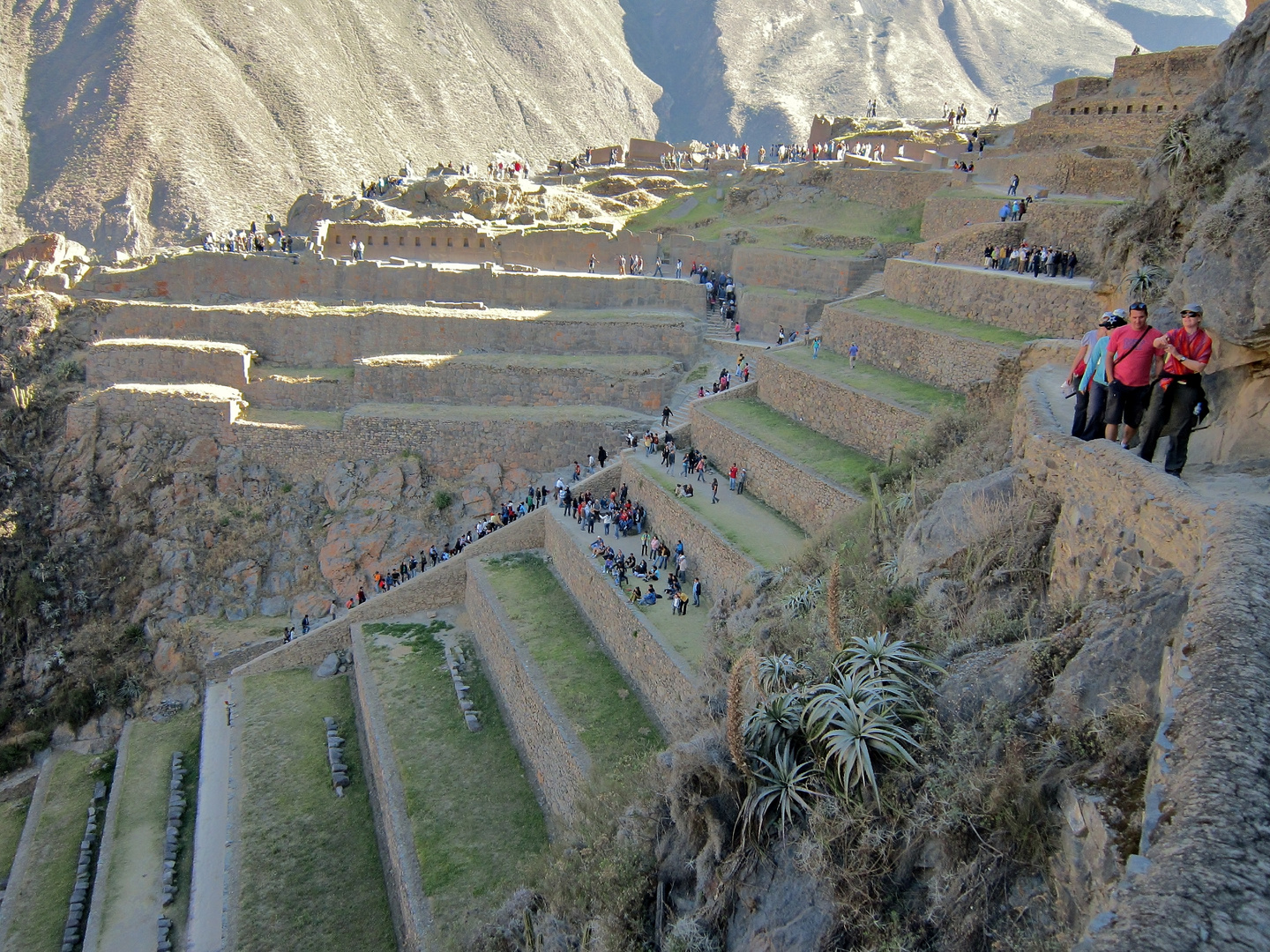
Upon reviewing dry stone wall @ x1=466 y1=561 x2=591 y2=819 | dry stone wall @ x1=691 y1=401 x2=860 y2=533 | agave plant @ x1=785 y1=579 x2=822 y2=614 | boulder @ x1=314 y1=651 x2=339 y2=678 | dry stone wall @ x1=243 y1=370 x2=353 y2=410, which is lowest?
boulder @ x1=314 y1=651 x2=339 y2=678

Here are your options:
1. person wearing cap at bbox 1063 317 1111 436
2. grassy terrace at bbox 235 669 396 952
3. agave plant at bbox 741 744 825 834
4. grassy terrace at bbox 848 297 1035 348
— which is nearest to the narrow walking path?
grassy terrace at bbox 235 669 396 952

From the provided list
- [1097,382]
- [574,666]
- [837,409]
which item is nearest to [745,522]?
[837,409]

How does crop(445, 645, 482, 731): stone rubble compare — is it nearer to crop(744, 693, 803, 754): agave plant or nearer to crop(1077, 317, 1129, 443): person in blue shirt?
crop(744, 693, 803, 754): agave plant

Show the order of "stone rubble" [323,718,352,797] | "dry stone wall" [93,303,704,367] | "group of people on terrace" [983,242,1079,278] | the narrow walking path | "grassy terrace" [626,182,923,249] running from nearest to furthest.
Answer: the narrow walking path < "stone rubble" [323,718,352,797] < "group of people on terrace" [983,242,1079,278] < "dry stone wall" [93,303,704,367] < "grassy terrace" [626,182,923,249]

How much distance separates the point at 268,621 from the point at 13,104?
63.2 meters

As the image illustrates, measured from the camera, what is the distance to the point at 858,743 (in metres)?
6.33

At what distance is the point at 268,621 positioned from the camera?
21.0 meters

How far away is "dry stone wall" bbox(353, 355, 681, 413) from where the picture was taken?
24.4 metres

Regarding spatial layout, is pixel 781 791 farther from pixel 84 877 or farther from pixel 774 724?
pixel 84 877

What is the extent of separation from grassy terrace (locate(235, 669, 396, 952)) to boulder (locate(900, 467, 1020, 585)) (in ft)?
29.9

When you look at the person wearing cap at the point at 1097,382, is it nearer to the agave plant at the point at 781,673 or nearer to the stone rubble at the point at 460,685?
the agave plant at the point at 781,673

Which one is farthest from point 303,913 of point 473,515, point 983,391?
point 983,391

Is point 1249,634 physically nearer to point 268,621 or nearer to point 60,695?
point 268,621

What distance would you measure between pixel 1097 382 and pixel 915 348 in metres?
9.05
